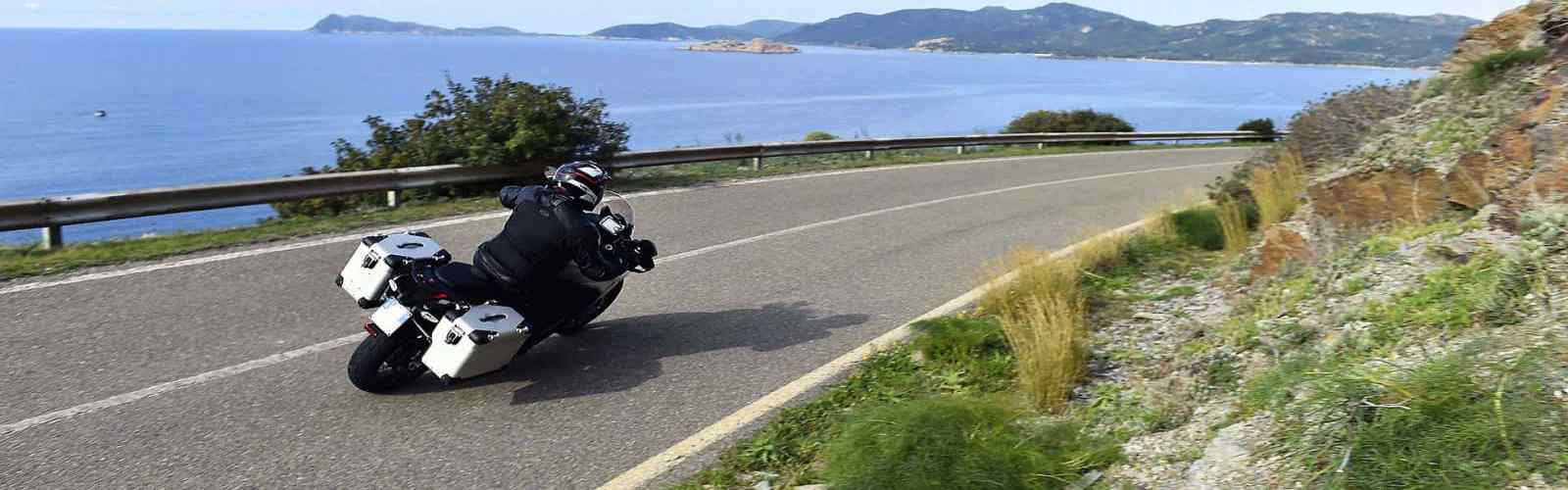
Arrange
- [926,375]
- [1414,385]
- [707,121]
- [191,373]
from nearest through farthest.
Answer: [1414,385]
[191,373]
[926,375]
[707,121]

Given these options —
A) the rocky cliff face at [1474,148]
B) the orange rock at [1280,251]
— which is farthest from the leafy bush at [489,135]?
the rocky cliff face at [1474,148]

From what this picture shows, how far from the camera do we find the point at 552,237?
640 centimetres

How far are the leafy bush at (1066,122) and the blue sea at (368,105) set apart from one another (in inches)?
82.9

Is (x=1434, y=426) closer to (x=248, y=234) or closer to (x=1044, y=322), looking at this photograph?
(x=1044, y=322)

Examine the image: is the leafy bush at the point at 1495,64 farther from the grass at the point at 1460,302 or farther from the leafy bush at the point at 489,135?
the leafy bush at the point at 489,135

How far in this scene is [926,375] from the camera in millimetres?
6891

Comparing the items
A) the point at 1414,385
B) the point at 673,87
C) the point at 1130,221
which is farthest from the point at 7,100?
the point at 1414,385

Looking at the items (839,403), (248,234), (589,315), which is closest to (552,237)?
(589,315)

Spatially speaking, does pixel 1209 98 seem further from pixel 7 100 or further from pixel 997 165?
pixel 7 100

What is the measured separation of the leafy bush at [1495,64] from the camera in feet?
26.7

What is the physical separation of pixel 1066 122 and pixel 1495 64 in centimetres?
3483

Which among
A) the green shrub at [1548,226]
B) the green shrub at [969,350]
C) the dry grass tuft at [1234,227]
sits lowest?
the green shrub at [969,350]

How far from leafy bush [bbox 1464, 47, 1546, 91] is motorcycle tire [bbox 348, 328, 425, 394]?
7.87 metres

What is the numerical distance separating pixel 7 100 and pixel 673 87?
173 ft
